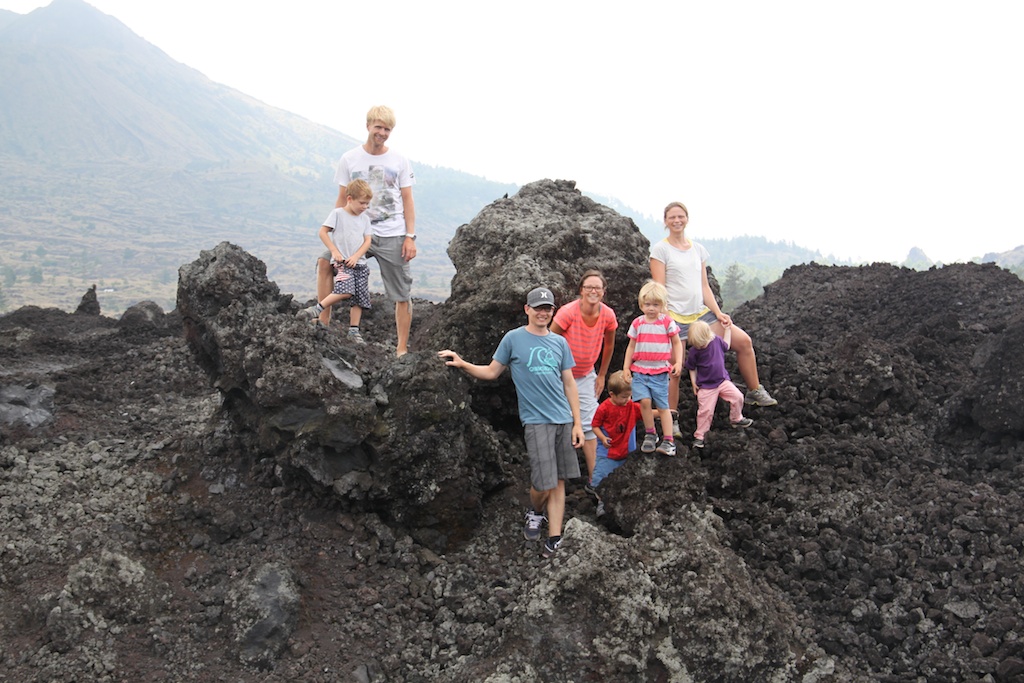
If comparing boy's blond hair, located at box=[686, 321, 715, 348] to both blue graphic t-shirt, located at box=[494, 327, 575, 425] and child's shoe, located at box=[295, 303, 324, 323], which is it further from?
child's shoe, located at box=[295, 303, 324, 323]

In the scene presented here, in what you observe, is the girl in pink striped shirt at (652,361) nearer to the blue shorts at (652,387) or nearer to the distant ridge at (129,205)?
the blue shorts at (652,387)

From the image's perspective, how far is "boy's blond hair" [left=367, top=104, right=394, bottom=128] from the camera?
7.05 meters

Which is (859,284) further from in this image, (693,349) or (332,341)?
(332,341)

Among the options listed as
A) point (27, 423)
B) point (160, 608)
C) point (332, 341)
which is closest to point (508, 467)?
point (332, 341)

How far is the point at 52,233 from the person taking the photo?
123 meters

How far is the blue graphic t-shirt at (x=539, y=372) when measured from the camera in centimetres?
571

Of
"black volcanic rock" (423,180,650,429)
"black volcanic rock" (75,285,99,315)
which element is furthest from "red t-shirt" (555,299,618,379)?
"black volcanic rock" (75,285,99,315)

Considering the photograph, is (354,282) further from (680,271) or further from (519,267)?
(680,271)

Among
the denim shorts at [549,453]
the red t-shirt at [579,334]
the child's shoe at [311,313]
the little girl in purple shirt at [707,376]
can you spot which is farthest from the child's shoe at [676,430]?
the child's shoe at [311,313]

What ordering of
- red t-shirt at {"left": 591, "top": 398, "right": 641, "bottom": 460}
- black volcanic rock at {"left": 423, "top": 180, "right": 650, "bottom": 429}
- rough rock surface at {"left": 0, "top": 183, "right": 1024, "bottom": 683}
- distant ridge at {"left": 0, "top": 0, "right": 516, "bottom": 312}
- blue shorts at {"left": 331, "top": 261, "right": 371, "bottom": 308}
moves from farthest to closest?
distant ridge at {"left": 0, "top": 0, "right": 516, "bottom": 312} → blue shorts at {"left": 331, "top": 261, "right": 371, "bottom": 308} → black volcanic rock at {"left": 423, "top": 180, "right": 650, "bottom": 429} → red t-shirt at {"left": 591, "top": 398, "right": 641, "bottom": 460} → rough rock surface at {"left": 0, "top": 183, "right": 1024, "bottom": 683}

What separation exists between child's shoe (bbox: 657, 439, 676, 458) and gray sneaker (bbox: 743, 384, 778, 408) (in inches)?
58.2

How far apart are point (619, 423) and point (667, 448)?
1.46ft

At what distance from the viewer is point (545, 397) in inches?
225

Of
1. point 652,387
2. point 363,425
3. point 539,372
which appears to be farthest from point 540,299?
point 363,425
